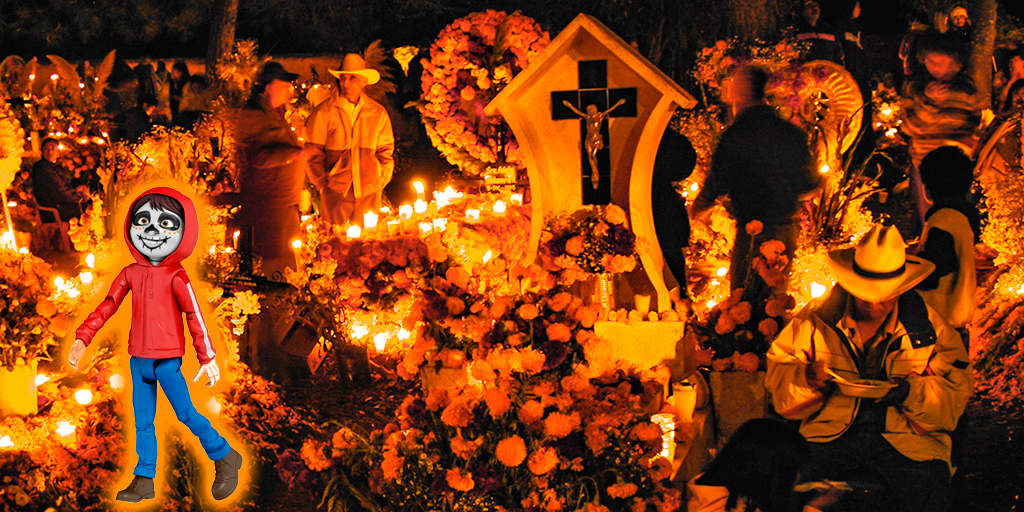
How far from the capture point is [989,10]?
344 inches

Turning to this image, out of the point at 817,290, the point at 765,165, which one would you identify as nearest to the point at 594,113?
the point at 765,165

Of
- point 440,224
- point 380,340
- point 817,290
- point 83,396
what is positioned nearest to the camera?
point 83,396

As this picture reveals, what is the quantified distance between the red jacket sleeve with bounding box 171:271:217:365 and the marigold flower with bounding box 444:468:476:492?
0.97 metres

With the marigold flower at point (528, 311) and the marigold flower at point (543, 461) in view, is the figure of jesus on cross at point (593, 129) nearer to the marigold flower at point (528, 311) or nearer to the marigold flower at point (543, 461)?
the marigold flower at point (528, 311)

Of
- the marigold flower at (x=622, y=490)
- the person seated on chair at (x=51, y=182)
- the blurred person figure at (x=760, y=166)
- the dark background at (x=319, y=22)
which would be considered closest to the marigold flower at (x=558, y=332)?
the marigold flower at (x=622, y=490)

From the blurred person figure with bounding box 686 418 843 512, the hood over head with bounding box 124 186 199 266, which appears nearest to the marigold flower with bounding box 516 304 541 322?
the blurred person figure with bounding box 686 418 843 512

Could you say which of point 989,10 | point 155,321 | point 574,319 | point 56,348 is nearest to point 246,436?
point 56,348

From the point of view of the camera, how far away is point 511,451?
3268mm

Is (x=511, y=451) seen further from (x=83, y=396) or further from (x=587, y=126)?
(x=83, y=396)

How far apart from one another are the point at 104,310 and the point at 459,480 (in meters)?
1.40

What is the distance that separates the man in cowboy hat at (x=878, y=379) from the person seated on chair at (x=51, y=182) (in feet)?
28.1

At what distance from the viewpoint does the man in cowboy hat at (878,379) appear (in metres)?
3.38

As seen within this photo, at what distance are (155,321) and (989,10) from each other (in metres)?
8.23

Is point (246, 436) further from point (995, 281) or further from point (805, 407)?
point (995, 281)
